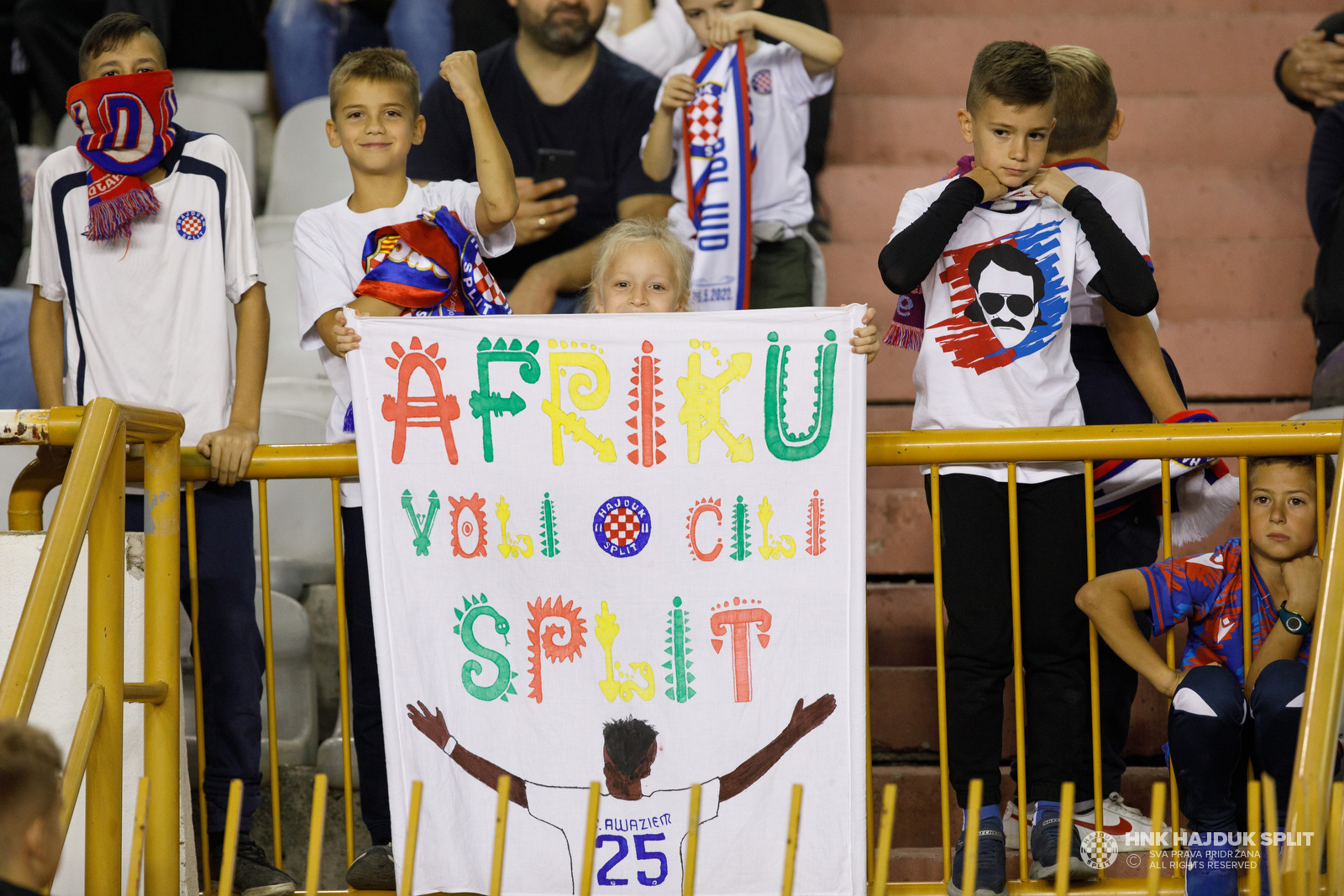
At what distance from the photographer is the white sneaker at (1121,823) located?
3.34m

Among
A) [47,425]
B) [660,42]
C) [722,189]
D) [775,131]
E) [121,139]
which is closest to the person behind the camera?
[47,425]

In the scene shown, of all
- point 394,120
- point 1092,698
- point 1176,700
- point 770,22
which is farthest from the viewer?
point 770,22

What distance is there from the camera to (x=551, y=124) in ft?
17.4

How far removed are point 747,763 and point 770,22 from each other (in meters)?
2.98

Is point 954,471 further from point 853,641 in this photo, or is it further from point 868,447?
point 853,641

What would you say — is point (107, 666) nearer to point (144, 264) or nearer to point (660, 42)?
point (144, 264)

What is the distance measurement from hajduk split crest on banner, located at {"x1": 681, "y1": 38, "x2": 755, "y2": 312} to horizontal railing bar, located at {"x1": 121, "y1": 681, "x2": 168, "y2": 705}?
2.44m

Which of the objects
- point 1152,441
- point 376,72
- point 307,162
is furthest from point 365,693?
point 307,162

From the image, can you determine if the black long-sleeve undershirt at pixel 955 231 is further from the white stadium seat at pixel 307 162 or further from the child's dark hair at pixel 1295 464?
the white stadium seat at pixel 307 162

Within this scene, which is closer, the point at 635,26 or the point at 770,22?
the point at 770,22

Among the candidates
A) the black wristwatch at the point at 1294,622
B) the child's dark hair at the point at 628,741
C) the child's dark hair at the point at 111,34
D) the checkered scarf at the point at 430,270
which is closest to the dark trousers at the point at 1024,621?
the black wristwatch at the point at 1294,622

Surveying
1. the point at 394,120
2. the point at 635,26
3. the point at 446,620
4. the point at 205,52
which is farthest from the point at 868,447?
the point at 205,52

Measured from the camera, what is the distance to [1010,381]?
10.9 ft

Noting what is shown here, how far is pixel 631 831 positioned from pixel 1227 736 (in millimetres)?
1297
